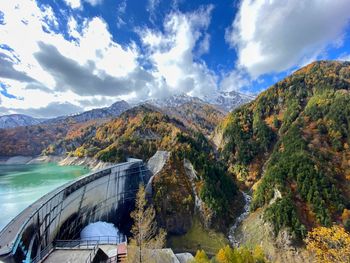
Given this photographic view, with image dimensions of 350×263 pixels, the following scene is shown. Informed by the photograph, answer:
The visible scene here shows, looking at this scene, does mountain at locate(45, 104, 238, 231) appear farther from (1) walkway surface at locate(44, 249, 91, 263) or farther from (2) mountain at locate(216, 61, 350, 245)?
(1) walkway surface at locate(44, 249, 91, 263)

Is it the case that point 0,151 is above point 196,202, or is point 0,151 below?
above

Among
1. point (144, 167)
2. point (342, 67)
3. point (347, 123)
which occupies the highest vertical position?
point (342, 67)

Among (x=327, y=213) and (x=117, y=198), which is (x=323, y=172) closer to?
(x=327, y=213)

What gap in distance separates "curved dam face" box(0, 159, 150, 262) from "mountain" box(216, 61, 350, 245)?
2877cm

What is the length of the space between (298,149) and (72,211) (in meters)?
60.4

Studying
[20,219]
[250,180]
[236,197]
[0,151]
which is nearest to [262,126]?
[250,180]

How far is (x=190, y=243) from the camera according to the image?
5294 centimetres

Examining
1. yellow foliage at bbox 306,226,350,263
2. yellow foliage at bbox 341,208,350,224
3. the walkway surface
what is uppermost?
yellow foliage at bbox 306,226,350,263

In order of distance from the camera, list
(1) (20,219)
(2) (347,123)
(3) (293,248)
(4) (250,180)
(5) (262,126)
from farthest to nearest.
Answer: (5) (262,126), (4) (250,180), (2) (347,123), (3) (293,248), (1) (20,219)

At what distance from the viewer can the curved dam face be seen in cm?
2216

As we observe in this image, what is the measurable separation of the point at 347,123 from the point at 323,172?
24675 mm

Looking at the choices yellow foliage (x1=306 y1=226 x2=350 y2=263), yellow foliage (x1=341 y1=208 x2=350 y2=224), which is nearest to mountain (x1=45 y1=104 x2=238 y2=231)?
yellow foliage (x1=341 y1=208 x2=350 y2=224)

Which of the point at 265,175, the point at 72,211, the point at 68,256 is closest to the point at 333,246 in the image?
the point at 68,256

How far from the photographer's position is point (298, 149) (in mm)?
71375
